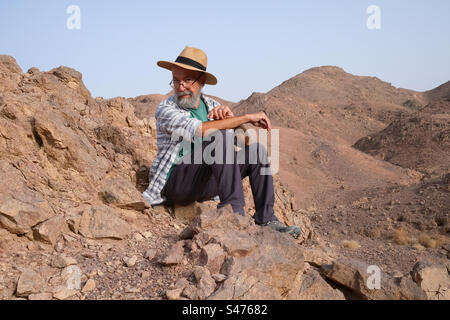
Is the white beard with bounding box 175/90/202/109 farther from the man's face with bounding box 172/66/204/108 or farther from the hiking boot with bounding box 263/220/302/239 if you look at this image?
the hiking boot with bounding box 263/220/302/239

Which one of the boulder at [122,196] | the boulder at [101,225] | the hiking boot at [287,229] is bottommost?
the hiking boot at [287,229]

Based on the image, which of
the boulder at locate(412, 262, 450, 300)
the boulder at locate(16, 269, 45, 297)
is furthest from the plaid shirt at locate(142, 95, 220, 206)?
the boulder at locate(412, 262, 450, 300)

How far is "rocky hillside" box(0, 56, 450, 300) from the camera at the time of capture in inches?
92.8

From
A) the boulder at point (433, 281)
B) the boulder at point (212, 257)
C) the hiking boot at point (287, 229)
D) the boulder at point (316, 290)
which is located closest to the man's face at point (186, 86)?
the hiking boot at point (287, 229)

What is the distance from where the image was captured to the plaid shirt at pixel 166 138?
11.1ft

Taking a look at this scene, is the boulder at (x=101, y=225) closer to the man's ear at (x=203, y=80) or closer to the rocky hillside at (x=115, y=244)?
the rocky hillside at (x=115, y=244)

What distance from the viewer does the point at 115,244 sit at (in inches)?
118

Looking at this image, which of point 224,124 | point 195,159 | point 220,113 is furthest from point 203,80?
point 195,159

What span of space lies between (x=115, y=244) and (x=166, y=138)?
1112 mm

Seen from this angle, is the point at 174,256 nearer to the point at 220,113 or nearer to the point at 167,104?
the point at 220,113

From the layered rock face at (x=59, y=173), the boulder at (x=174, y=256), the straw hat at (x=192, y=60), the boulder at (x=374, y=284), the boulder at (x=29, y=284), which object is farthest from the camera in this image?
the straw hat at (x=192, y=60)

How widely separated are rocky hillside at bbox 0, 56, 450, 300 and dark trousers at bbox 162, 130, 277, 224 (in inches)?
8.2

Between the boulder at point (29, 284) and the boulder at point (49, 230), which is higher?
the boulder at point (49, 230)

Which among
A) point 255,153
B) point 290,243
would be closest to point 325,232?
point 255,153
